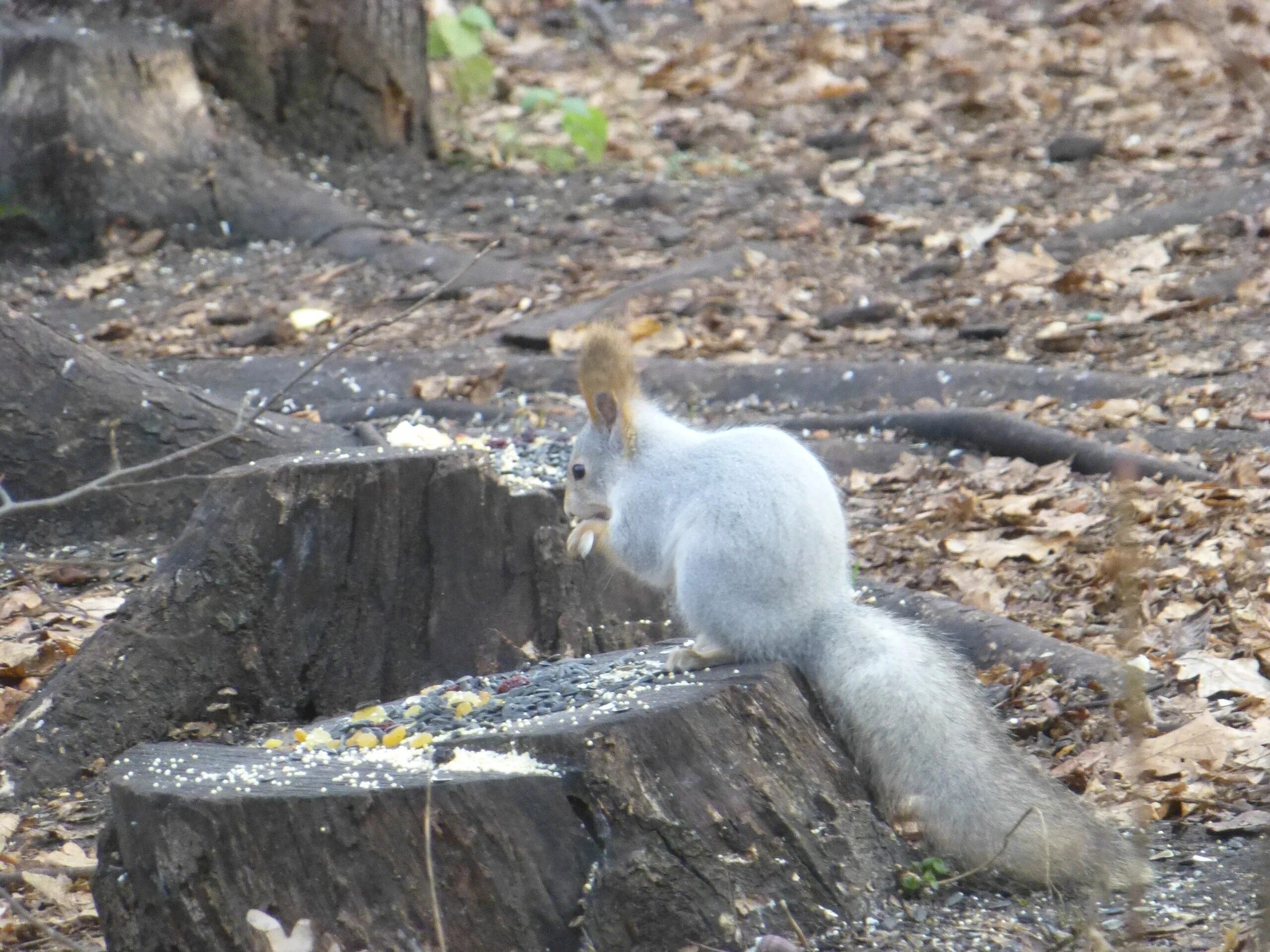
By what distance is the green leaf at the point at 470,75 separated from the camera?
8773mm

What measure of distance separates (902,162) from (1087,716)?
5409 mm

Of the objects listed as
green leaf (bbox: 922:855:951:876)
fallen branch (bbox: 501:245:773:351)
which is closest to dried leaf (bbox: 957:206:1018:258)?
fallen branch (bbox: 501:245:773:351)

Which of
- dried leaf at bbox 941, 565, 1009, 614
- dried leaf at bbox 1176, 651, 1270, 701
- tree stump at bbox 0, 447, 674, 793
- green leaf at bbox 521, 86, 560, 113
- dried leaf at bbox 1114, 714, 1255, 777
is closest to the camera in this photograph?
dried leaf at bbox 1114, 714, 1255, 777

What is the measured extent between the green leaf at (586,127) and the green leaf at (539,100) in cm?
19

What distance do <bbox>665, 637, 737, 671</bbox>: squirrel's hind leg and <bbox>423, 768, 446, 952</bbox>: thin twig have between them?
0.58 m

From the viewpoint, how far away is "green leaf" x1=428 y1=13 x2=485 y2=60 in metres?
8.60

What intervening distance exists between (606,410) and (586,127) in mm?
5730

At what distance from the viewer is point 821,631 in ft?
8.28

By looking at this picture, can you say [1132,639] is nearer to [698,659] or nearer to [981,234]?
[698,659]

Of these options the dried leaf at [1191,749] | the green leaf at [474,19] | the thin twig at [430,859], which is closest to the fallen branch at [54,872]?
the thin twig at [430,859]

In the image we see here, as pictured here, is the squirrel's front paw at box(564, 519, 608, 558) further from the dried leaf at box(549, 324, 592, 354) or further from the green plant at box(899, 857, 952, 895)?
the dried leaf at box(549, 324, 592, 354)

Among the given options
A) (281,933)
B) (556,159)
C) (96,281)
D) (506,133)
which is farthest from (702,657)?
(506,133)

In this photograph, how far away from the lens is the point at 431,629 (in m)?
3.51

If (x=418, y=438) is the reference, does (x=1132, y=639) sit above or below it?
above
